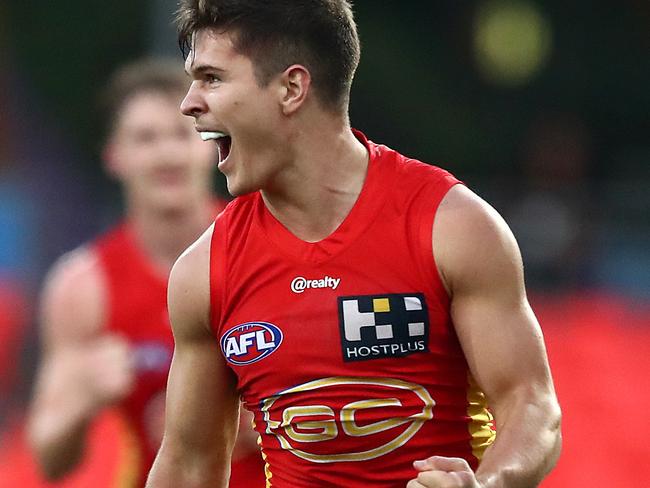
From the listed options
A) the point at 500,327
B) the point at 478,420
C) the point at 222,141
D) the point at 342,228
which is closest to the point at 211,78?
the point at 222,141

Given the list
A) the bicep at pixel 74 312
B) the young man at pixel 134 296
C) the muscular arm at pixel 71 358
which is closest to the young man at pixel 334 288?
the young man at pixel 134 296

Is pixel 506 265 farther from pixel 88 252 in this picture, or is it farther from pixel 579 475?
pixel 579 475

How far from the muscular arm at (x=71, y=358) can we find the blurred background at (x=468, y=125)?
4557 millimetres

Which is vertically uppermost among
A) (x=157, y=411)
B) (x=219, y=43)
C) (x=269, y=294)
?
(x=219, y=43)

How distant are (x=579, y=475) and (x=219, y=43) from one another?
532cm

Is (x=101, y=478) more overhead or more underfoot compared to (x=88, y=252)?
more underfoot

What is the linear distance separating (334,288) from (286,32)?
756mm

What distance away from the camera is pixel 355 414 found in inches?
158

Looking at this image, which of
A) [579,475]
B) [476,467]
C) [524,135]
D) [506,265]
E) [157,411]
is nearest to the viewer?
[506,265]

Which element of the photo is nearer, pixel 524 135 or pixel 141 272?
pixel 141 272

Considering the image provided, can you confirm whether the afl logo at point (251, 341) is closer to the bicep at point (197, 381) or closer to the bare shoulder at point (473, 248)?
the bicep at point (197, 381)

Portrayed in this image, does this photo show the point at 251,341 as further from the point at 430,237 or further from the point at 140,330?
the point at 140,330

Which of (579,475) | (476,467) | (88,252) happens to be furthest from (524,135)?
(476,467)

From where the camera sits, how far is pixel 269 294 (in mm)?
4078
